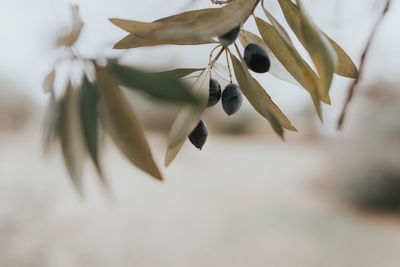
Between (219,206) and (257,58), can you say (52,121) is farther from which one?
(219,206)

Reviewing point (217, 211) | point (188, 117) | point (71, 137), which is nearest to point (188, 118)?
point (188, 117)

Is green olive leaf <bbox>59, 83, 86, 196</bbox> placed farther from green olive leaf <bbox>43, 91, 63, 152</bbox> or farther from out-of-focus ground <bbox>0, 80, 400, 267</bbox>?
out-of-focus ground <bbox>0, 80, 400, 267</bbox>

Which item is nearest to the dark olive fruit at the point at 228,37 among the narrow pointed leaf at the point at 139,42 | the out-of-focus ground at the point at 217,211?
the narrow pointed leaf at the point at 139,42

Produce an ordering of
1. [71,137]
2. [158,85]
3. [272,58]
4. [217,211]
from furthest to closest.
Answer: [217,211]
[272,58]
[71,137]
[158,85]

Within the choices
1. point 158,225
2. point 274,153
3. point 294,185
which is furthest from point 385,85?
point 274,153

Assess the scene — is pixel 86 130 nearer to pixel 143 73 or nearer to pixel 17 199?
pixel 143 73

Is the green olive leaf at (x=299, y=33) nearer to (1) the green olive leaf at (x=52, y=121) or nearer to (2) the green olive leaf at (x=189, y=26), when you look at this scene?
(2) the green olive leaf at (x=189, y=26)
